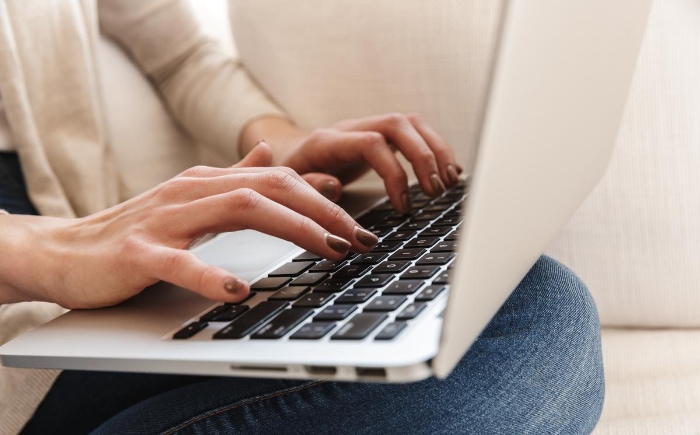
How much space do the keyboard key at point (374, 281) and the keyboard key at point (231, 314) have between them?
76mm

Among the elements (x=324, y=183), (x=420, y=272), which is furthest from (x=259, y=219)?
(x=324, y=183)

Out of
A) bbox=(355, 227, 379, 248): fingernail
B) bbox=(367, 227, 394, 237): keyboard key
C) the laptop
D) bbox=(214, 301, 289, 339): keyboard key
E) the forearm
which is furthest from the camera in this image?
the forearm

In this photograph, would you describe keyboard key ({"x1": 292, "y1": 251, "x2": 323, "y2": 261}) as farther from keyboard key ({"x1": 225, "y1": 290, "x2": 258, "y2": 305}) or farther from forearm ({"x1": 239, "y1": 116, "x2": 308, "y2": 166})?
forearm ({"x1": 239, "y1": 116, "x2": 308, "y2": 166})

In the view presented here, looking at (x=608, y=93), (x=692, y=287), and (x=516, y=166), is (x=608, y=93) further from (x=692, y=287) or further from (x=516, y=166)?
(x=692, y=287)

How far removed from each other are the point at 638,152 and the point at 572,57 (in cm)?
49

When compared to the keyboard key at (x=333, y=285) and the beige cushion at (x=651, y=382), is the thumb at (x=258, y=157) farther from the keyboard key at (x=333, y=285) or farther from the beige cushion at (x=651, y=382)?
the beige cushion at (x=651, y=382)

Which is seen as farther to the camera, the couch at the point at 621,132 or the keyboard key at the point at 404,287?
the couch at the point at 621,132

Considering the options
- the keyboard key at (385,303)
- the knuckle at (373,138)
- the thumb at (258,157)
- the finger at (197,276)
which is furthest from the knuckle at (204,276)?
the knuckle at (373,138)

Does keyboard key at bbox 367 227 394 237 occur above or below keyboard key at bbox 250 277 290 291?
below

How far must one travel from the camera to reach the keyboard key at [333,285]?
490 mm

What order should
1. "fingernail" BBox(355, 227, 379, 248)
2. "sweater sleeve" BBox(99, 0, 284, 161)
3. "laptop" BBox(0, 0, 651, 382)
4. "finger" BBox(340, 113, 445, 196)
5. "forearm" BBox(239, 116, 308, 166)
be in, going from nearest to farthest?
"laptop" BBox(0, 0, 651, 382) → "fingernail" BBox(355, 227, 379, 248) → "finger" BBox(340, 113, 445, 196) → "forearm" BBox(239, 116, 308, 166) → "sweater sleeve" BBox(99, 0, 284, 161)

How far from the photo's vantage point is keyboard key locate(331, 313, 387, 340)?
40 cm

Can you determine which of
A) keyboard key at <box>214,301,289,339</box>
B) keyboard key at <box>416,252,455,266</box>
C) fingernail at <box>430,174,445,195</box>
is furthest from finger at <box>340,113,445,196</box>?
keyboard key at <box>214,301,289,339</box>

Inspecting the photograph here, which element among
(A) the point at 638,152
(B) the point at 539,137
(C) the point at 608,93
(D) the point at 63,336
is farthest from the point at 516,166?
(A) the point at 638,152
